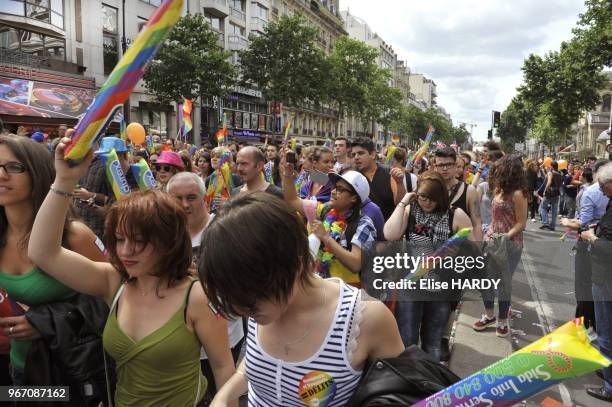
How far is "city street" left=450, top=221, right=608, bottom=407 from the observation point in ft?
12.0

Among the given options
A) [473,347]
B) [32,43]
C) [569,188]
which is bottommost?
[473,347]

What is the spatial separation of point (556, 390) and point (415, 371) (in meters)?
3.16

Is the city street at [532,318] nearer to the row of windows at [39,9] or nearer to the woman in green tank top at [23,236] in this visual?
the woman in green tank top at [23,236]

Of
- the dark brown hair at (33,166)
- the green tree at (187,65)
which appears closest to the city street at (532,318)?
the dark brown hair at (33,166)

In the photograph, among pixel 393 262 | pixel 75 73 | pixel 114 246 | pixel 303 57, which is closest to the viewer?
pixel 114 246

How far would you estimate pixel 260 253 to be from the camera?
1.10 m

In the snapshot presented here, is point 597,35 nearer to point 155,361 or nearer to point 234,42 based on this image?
point 155,361

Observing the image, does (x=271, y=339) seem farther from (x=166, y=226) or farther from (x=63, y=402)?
(x=63, y=402)

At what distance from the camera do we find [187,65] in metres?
23.0

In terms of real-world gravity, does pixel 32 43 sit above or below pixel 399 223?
above

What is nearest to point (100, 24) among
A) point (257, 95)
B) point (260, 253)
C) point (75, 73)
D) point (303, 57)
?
point (75, 73)

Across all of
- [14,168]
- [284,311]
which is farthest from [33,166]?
[284,311]

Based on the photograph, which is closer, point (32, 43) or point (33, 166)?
point (33, 166)

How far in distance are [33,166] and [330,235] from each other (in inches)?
71.5
